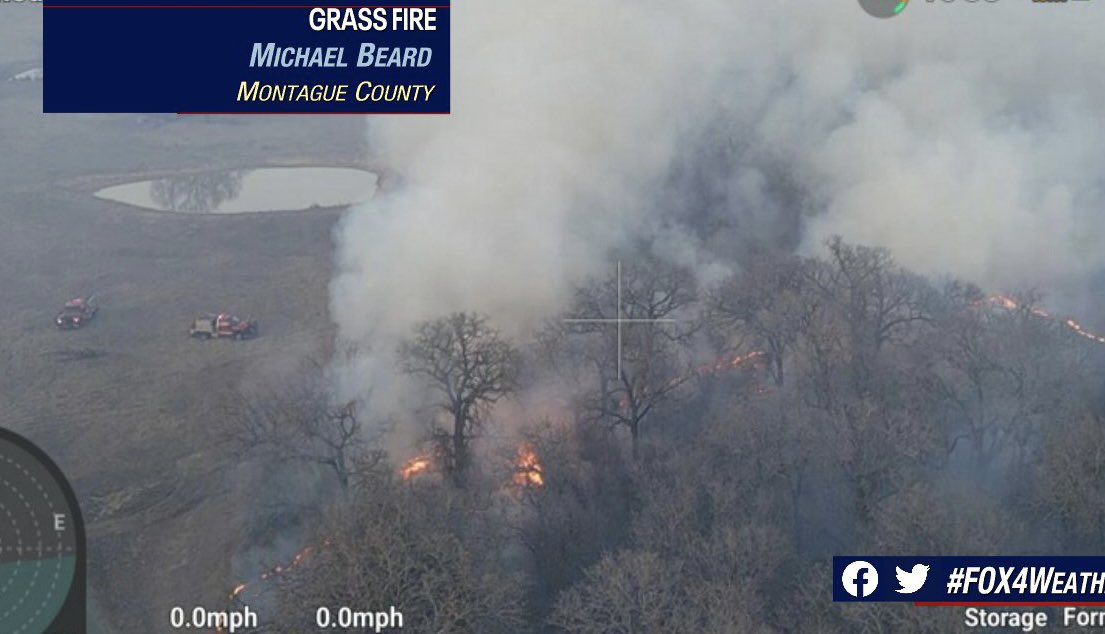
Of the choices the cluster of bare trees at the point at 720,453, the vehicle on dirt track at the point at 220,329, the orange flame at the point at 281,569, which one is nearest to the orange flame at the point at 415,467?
the cluster of bare trees at the point at 720,453

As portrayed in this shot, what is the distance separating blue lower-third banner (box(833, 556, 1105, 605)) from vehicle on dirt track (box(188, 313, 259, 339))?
29.4 meters

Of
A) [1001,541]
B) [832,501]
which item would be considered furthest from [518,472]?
[1001,541]

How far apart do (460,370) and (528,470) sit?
14.4 ft

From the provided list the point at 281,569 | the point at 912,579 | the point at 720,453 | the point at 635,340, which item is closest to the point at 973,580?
the point at 912,579

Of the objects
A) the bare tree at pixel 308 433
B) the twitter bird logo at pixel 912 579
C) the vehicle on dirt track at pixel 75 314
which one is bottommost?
the twitter bird logo at pixel 912 579

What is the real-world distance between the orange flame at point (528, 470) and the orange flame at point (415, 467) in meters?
2.92

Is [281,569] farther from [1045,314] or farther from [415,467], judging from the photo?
[1045,314]

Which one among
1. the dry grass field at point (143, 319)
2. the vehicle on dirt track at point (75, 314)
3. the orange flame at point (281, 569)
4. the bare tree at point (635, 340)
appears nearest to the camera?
the orange flame at point (281, 569)

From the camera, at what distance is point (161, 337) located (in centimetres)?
4034

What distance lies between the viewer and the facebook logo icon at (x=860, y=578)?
19500 mm

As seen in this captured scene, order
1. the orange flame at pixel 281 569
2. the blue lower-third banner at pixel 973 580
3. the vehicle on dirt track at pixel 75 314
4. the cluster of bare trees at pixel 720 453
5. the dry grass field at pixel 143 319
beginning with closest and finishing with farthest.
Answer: the blue lower-third banner at pixel 973 580 < the cluster of bare trees at pixel 720 453 < the orange flame at pixel 281 569 < the dry grass field at pixel 143 319 < the vehicle on dirt track at pixel 75 314

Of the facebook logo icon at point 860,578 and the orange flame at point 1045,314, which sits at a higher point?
the orange flame at point 1045,314

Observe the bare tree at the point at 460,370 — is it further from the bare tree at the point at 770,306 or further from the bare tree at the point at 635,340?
the bare tree at the point at 770,306

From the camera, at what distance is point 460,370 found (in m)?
30.1
